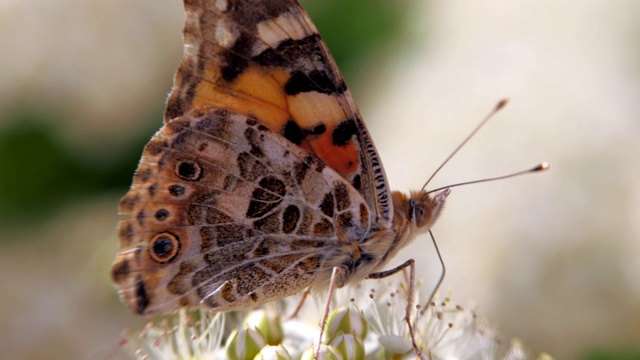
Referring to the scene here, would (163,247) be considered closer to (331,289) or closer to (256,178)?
(256,178)

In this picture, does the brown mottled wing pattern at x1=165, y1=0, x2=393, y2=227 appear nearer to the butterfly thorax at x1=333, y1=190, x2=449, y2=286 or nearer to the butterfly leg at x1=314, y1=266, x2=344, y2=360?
the butterfly thorax at x1=333, y1=190, x2=449, y2=286

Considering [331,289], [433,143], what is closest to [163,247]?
[331,289]

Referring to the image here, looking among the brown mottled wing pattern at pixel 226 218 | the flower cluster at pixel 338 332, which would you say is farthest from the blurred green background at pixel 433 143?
the brown mottled wing pattern at pixel 226 218

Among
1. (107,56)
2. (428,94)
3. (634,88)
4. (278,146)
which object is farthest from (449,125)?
(278,146)

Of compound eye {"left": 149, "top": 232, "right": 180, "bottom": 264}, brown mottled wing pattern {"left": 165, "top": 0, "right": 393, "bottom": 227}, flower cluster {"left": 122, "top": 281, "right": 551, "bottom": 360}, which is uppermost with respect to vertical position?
brown mottled wing pattern {"left": 165, "top": 0, "right": 393, "bottom": 227}

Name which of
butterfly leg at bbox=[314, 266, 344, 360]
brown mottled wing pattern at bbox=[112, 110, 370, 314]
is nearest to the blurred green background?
brown mottled wing pattern at bbox=[112, 110, 370, 314]

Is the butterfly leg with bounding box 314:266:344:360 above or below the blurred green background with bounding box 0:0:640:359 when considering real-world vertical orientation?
below

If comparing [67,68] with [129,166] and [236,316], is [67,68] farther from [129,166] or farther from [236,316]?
[236,316]
